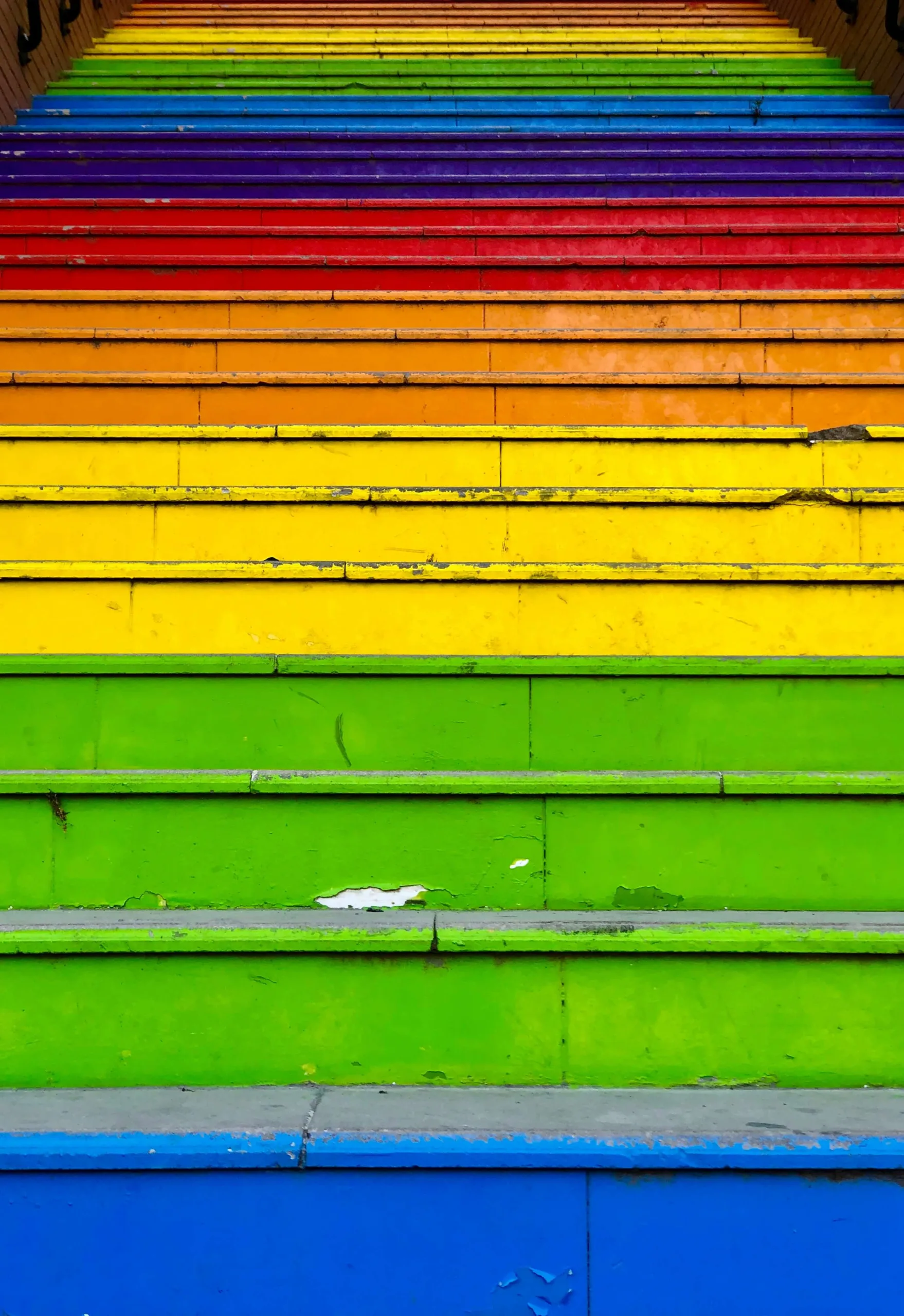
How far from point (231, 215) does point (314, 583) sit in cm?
228

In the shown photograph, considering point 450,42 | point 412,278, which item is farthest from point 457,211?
point 450,42

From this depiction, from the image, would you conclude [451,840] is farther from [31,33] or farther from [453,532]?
[31,33]

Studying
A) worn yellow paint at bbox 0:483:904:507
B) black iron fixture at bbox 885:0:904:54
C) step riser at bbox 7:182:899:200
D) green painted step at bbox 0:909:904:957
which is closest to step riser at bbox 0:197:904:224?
→ step riser at bbox 7:182:899:200

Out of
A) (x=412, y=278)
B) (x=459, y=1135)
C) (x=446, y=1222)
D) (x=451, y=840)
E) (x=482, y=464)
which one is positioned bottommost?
(x=446, y=1222)

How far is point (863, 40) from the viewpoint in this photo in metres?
4.67

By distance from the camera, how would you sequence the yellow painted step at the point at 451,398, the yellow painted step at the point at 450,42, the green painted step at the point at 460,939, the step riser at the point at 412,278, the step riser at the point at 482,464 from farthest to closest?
1. the yellow painted step at the point at 450,42
2. the step riser at the point at 412,278
3. the yellow painted step at the point at 451,398
4. the step riser at the point at 482,464
5. the green painted step at the point at 460,939

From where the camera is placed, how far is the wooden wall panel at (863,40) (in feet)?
14.3

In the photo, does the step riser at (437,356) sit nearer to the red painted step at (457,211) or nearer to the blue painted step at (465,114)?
the red painted step at (457,211)

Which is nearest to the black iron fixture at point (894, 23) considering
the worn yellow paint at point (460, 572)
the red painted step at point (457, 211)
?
the red painted step at point (457, 211)

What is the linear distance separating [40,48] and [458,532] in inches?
165

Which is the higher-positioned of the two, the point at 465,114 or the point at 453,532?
the point at 465,114

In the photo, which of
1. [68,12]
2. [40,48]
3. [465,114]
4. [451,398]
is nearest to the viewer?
[451,398]

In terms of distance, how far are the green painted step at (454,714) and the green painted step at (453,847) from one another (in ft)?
0.30

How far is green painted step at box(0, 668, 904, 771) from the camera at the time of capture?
1.47 meters
